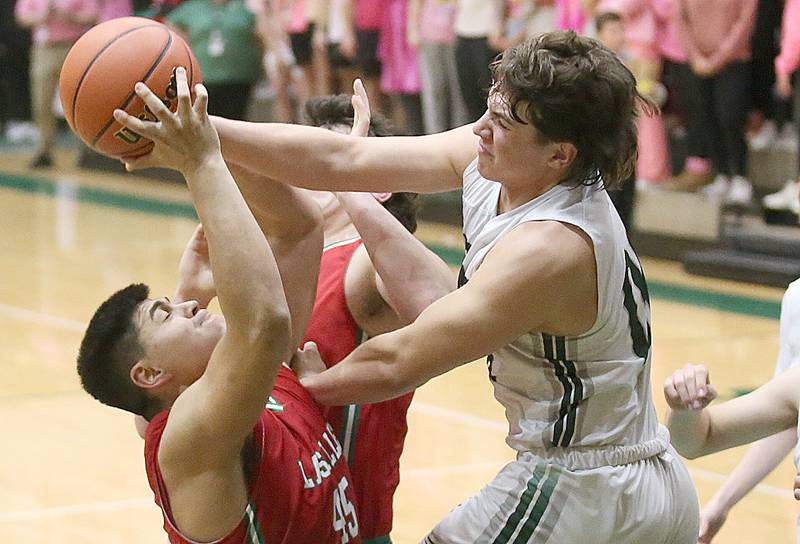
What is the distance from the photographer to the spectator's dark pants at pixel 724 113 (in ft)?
32.7

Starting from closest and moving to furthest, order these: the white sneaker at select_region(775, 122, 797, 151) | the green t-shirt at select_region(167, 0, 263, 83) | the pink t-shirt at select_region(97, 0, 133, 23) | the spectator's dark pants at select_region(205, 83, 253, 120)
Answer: the white sneaker at select_region(775, 122, 797, 151) < the green t-shirt at select_region(167, 0, 263, 83) < the spectator's dark pants at select_region(205, 83, 253, 120) < the pink t-shirt at select_region(97, 0, 133, 23)

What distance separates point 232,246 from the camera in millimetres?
2625

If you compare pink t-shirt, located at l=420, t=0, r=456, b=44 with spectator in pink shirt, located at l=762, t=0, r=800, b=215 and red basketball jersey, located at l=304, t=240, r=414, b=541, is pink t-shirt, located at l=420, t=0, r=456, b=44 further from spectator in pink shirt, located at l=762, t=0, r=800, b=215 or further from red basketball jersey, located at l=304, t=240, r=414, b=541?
red basketball jersey, located at l=304, t=240, r=414, b=541

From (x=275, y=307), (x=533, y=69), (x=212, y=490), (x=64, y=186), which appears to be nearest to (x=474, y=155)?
(x=533, y=69)

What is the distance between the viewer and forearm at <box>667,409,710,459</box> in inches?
123

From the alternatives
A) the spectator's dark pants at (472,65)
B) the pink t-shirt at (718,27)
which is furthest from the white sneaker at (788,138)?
the spectator's dark pants at (472,65)

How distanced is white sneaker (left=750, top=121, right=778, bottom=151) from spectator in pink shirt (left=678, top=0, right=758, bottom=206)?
611 millimetres

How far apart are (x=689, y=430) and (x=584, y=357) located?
1.37 feet

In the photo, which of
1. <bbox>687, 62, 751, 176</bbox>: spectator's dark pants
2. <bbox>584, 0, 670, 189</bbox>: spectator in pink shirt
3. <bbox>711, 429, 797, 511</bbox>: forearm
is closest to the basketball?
<bbox>711, 429, 797, 511</bbox>: forearm

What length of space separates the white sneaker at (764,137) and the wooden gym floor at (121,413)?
1.26 metres

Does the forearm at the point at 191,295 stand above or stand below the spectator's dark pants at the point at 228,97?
above

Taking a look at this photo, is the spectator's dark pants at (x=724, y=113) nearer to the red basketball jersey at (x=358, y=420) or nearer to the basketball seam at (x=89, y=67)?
the red basketball jersey at (x=358, y=420)

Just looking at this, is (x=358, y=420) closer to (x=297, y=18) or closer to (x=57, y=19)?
(x=297, y=18)

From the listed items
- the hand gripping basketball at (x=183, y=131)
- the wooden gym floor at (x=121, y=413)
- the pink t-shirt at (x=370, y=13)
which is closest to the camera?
the hand gripping basketball at (x=183, y=131)
